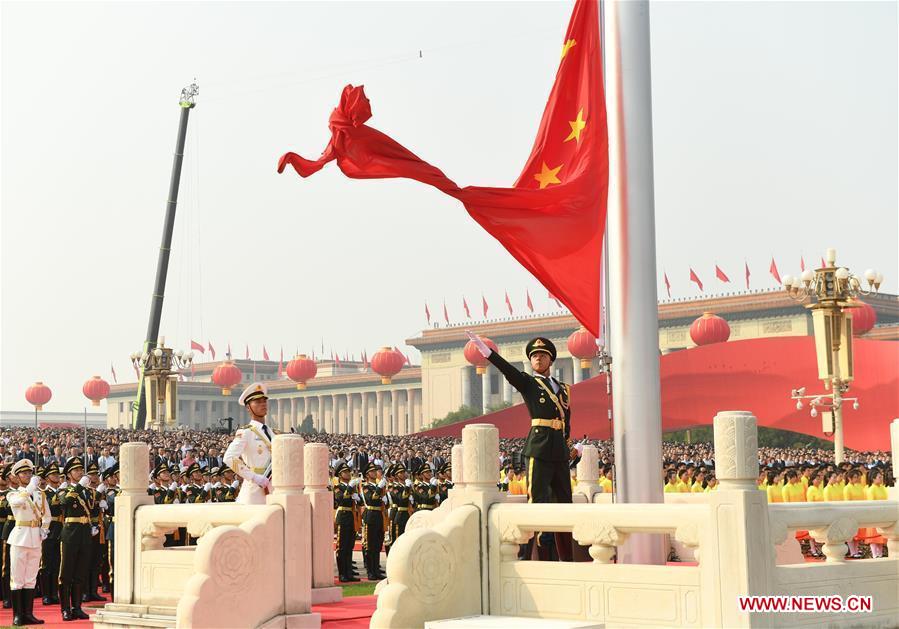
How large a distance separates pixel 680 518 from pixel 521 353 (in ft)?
191

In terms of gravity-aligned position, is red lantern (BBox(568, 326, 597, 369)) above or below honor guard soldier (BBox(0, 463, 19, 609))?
above

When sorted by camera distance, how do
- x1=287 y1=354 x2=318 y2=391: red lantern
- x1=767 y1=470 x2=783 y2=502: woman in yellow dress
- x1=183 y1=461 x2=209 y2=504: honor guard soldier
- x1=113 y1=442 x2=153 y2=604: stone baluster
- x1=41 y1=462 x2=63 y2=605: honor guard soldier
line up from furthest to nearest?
x1=287 y1=354 x2=318 y2=391: red lantern, x1=767 y1=470 x2=783 y2=502: woman in yellow dress, x1=183 y1=461 x2=209 y2=504: honor guard soldier, x1=41 y1=462 x2=63 y2=605: honor guard soldier, x1=113 y1=442 x2=153 y2=604: stone baluster

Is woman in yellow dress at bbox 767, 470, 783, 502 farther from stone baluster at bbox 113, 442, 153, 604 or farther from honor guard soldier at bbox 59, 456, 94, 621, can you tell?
stone baluster at bbox 113, 442, 153, 604

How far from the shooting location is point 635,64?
7.20m

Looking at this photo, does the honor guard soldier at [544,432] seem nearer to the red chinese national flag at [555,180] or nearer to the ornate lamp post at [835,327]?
the red chinese national flag at [555,180]

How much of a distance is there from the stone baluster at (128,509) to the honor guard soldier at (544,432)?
2.74 meters

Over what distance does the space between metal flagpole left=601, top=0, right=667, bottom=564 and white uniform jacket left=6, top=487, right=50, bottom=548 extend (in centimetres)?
545

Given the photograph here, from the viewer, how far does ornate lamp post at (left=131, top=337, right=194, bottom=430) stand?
1646 inches

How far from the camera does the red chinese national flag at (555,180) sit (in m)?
7.45

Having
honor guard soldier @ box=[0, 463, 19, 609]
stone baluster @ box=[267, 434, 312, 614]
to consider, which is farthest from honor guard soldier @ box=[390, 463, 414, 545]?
stone baluster @ box=[267, 434, 312, 614]

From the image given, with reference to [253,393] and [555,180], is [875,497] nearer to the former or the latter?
[555,180]

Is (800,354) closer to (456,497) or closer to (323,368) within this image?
(456,497)

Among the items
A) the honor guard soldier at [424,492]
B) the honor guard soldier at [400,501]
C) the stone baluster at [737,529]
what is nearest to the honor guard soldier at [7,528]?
the honor guard soldier at [424,492]

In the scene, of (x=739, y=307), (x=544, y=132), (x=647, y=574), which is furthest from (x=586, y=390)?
(x=739, y=307)
